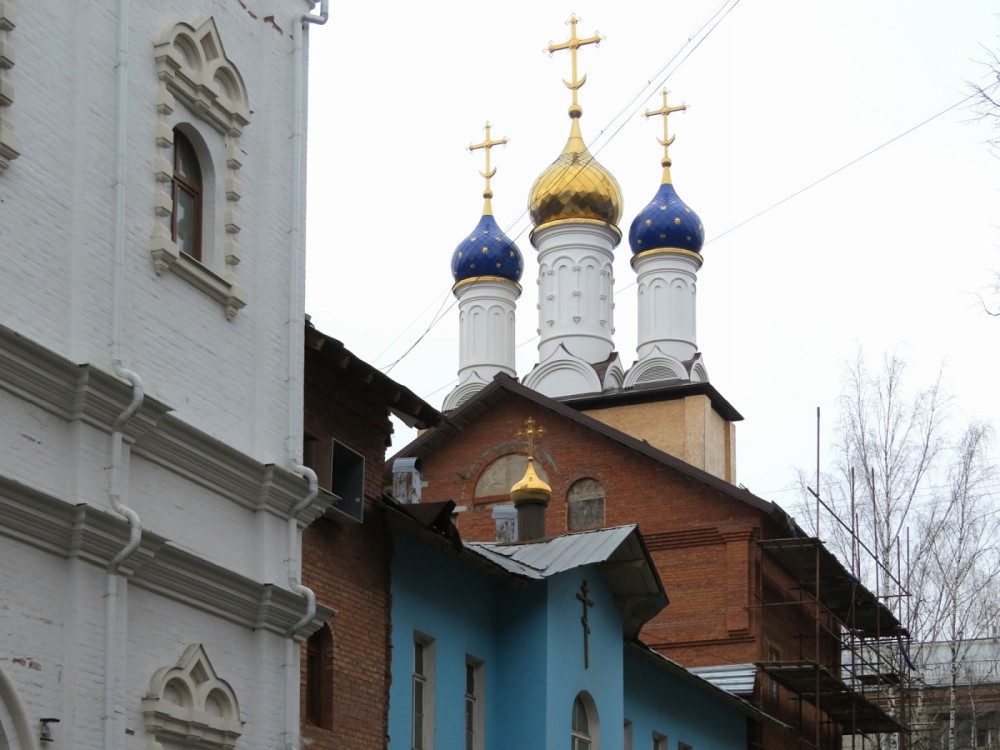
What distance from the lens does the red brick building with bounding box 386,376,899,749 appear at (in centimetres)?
2845

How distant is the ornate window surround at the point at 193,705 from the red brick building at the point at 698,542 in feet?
50.6

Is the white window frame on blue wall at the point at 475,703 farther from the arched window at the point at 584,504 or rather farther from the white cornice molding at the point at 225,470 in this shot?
the arched window at the point at 584,504

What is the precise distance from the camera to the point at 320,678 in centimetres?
1516

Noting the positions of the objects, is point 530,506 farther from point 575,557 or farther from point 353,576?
point 353,576

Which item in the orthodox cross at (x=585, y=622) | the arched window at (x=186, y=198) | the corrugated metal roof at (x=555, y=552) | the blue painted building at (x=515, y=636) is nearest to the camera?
the arched window at (x=186, y=198)

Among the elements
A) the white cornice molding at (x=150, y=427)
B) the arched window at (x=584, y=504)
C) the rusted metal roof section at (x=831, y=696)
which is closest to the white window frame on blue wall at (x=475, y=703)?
the white cornice molding at (x=150, y=427)

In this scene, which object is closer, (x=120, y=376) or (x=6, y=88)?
(x=6, y=88)

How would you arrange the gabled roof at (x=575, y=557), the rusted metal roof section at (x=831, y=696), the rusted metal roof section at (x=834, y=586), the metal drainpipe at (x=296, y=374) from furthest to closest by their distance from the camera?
the rusted metal roof section at (x=834, y=586) < the rusted metal roof section at (x=831, y=696) < the gabled roof at (x=575, y=557) < the metal drainpipe at (x=296, y=374)

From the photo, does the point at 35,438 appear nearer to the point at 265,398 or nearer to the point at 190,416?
the point at 190,416

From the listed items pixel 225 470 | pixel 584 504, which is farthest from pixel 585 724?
pixel 584 504

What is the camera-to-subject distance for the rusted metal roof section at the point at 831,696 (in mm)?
27484

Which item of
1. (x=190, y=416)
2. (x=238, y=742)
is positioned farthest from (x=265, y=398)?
(x=238, y=742)

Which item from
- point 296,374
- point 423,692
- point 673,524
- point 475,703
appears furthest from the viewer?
point 673,524

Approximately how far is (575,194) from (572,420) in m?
14.0
